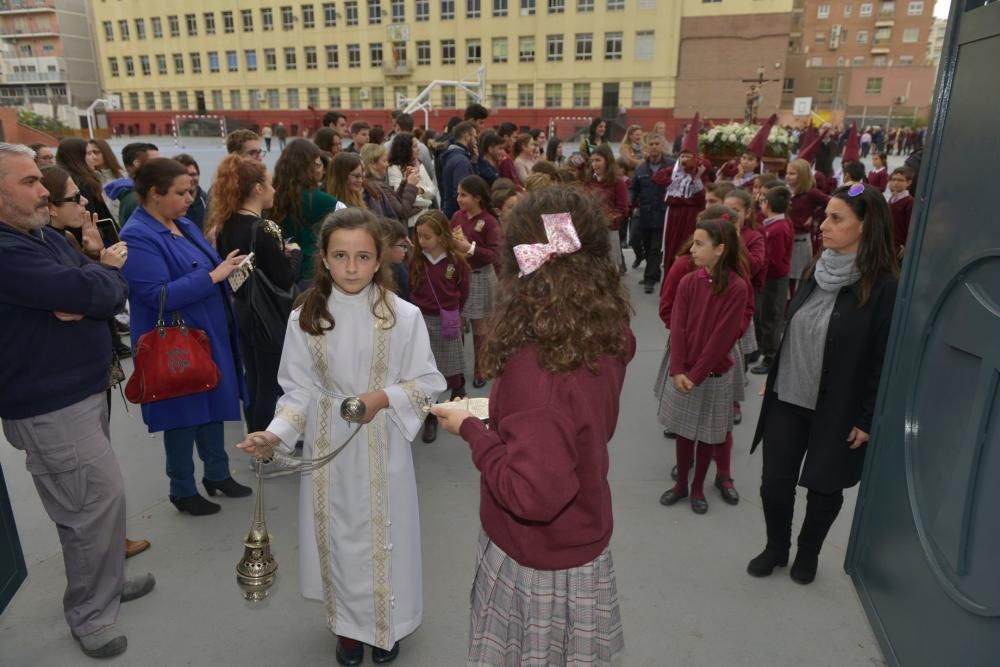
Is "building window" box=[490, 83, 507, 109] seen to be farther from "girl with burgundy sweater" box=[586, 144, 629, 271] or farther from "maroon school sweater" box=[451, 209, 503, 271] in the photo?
"maroon school sweater" box=[451, 209, 503, 271]

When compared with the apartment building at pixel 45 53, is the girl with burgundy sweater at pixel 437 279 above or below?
below

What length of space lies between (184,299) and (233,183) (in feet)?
2.34

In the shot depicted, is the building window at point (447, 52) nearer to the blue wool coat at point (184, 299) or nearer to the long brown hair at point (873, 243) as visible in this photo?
the blue wool coat at point (184, 299)

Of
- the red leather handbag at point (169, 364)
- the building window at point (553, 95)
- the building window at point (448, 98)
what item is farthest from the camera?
the building window at point (448, 98)

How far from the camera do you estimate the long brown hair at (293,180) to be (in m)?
3.59

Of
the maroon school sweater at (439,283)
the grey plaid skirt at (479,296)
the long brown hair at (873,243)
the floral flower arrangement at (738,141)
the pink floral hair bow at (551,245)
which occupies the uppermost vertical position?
the floral flower arrangement at (738,141)

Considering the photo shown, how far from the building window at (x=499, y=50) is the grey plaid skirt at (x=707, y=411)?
39.1 meters

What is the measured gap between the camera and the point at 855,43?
200 ft

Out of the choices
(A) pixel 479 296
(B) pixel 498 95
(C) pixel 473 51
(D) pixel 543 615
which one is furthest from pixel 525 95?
(D) pixel 543 615

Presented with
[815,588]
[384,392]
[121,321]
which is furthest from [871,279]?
[121,321]

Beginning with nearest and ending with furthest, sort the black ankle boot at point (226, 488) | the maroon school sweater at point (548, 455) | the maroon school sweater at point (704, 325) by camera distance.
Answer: the maroon school sweater at point (548, 455)
the maroon school sweater at point (704, 325)
the black ankle boot at point (226, 488)

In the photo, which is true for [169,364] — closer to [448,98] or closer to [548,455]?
[548,455]

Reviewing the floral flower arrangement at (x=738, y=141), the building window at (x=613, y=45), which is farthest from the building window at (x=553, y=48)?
the floral flower arrangement at (x=738, y=141)

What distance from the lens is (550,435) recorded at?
4.30 ft
